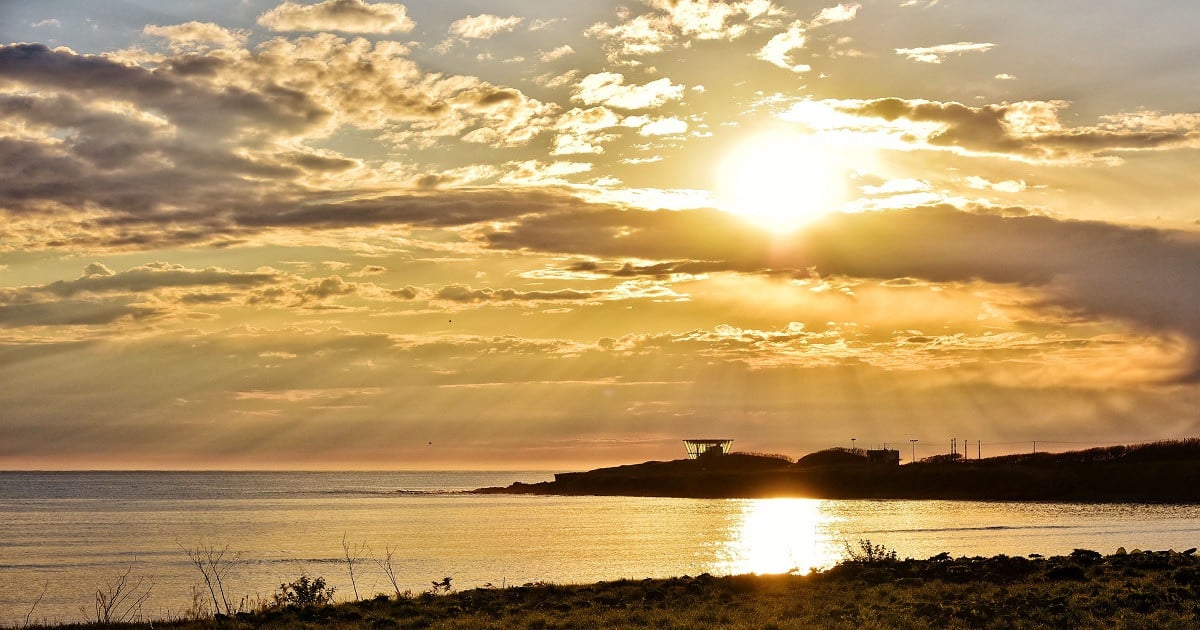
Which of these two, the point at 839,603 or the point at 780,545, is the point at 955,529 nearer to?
the point at 780,545

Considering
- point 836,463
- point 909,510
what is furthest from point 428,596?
point 836,463

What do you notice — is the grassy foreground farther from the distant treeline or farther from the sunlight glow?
the distant treeline

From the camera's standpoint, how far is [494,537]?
268 feet

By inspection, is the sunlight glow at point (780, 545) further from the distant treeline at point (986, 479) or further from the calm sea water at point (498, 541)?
the distant treeline at point (986, 479)

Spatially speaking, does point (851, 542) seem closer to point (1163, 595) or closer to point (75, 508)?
point (1163, 595)

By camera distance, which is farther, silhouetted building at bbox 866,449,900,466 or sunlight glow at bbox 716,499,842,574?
silhouetted building at bbox 866,449,900,466

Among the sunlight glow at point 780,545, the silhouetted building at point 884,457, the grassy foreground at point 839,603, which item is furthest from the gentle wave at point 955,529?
the silhouetted building at point 884,457

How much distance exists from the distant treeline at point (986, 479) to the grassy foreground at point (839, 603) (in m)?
111

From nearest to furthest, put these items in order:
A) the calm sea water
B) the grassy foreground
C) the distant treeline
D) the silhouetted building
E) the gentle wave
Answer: the grassy foreground, the calm sea water, the gentle wave, the distant treeline, the silhouetted building

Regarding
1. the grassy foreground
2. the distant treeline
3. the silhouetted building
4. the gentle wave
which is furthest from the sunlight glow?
the silhouetted building

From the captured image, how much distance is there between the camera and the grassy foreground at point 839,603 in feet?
90.2

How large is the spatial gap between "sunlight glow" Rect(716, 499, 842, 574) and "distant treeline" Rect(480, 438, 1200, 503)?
45.7 metres

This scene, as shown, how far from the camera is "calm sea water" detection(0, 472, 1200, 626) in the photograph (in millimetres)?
51281

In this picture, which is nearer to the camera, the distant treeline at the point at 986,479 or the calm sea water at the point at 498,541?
the calm sea water at the point at 498,541
